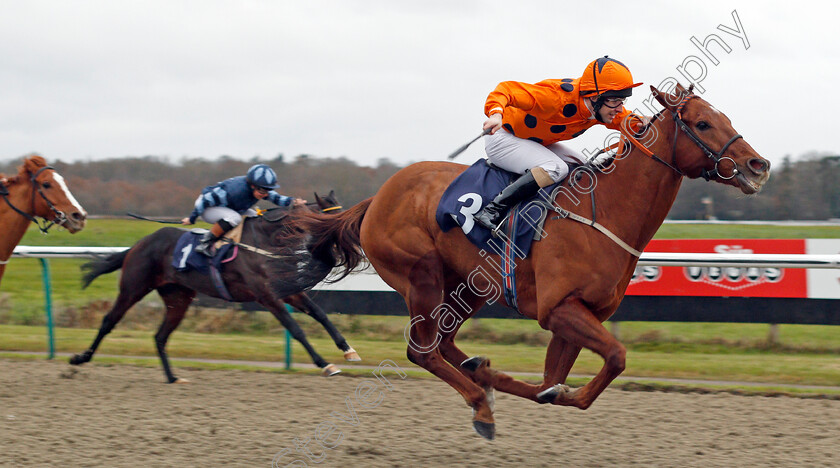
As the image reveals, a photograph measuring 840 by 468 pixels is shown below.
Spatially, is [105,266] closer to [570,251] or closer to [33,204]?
[33,204]

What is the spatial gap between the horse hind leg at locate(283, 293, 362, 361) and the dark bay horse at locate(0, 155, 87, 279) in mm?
1922

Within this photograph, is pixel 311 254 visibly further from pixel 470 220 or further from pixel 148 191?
pixel 148 191

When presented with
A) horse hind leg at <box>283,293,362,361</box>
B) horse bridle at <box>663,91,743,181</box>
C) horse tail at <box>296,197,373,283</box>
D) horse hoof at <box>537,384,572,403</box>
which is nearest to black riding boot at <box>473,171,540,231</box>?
horse bridle at <box>663,91,743,181</box>

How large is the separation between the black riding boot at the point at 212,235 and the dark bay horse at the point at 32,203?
40.4 inches

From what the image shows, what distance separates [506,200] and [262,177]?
317 centimetres

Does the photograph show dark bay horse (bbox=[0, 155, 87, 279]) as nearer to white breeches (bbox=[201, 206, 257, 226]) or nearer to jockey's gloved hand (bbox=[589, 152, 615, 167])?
white breeches (bbox=[201, 206, 257, 226])

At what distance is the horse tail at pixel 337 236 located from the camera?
5.30 m

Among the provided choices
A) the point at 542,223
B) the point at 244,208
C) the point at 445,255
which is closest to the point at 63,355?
the point at 244,208

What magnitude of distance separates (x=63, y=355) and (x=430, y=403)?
4.09m

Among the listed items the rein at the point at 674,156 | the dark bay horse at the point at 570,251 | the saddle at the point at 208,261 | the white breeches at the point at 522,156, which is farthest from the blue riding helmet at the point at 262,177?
the rein at the point at 674,156

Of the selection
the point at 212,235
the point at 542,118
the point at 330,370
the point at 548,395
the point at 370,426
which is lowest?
the point at 370,426

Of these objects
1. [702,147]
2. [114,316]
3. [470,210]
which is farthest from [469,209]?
[114,316]

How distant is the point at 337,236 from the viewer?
5359mm

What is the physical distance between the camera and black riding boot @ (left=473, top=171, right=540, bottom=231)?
417cm
